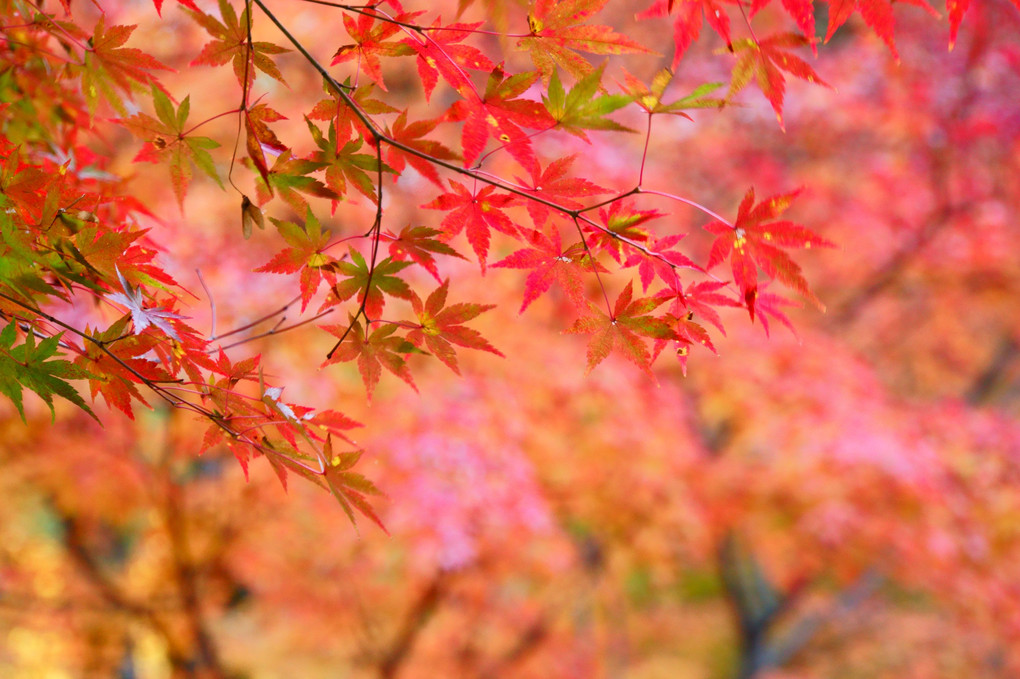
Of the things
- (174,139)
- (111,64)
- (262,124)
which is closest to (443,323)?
(262,124)

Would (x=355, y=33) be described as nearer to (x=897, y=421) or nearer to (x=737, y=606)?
(x=897, y=421)

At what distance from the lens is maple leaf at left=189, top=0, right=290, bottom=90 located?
0.82m

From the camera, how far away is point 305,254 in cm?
85

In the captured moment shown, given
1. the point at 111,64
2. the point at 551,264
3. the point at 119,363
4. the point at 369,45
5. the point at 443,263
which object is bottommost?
the point at 551,264

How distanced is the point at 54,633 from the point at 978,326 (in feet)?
22.9

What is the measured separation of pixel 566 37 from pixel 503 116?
102 mm

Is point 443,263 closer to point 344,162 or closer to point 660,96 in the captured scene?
point 344,162

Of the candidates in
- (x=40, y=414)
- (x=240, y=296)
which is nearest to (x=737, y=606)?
(x=240, y=296)

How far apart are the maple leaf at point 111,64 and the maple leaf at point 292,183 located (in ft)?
0.74

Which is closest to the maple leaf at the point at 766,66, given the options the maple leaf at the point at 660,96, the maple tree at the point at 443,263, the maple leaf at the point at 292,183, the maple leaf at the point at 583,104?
the maple tree at the point at 443,263

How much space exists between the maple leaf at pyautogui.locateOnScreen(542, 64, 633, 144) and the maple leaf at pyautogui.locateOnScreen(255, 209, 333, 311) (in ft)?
0.96

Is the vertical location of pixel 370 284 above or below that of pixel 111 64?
below

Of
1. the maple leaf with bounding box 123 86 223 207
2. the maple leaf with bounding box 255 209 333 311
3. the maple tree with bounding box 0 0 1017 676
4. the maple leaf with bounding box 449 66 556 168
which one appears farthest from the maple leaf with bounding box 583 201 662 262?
the maple leaf with bounding box 123 86 223 207

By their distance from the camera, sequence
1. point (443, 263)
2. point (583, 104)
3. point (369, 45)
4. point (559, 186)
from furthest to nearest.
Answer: point (443, 263) → point (369, 45) → point (559, 186) → point (583, 104)
